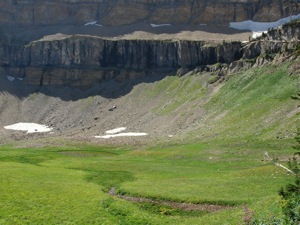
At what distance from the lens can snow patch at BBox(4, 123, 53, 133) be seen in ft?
511

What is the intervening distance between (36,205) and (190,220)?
14.4m

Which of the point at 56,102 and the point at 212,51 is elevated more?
the point at 212,51

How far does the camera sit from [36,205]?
37062mm

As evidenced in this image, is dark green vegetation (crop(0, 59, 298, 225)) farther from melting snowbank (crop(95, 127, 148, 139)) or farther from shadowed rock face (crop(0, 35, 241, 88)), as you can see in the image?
shadowed rock face (crop(0, 35, 241, 88))

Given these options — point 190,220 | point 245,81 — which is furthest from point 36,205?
point 245,81

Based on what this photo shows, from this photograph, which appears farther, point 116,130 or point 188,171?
point 116,130

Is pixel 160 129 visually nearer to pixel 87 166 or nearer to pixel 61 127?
pixel 61 127

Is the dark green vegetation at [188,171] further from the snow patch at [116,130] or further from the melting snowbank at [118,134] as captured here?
the snow patch at [116,130]

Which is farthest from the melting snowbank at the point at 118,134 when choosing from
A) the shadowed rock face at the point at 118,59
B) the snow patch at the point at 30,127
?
the shadowed rock face at the point at 118,59

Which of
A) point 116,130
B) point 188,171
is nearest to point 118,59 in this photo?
point 116,130

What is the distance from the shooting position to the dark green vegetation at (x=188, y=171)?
35.0 m

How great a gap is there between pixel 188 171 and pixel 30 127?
11209 cm

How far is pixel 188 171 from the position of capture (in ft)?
202

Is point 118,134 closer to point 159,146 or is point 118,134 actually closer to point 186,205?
point 159,146
